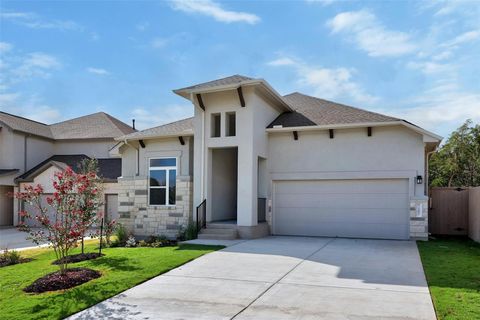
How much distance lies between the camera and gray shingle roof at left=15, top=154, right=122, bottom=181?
78.8 ft

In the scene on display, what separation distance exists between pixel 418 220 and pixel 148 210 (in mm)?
9845

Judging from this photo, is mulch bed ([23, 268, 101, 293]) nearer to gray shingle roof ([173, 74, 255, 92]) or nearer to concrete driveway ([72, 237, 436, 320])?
concrete driveway ([72, 237, 436, 320])

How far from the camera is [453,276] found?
8.13 meters

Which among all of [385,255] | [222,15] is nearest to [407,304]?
[385,255]

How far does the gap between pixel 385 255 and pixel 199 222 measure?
6658 mm

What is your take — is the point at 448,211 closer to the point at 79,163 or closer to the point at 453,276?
the point at 453,276

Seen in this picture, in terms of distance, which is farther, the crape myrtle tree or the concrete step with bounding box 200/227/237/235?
the concrete step with bounding box 200/227/237/235

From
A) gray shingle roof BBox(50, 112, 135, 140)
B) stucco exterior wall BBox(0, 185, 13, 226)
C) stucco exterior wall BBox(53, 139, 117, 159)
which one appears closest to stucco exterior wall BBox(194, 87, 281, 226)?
gray shingle roof BBox(50, 112, 135, 140)

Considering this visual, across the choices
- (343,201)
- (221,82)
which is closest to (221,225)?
(343,201)

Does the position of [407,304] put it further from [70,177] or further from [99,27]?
[99,27]

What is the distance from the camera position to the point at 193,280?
8.02 meters

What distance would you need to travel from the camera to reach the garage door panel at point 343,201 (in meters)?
14.3

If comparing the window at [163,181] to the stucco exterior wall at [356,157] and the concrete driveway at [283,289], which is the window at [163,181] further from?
the concrete driveway at [283,289]

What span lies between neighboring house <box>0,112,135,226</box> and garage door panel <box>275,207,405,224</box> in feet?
38.9
